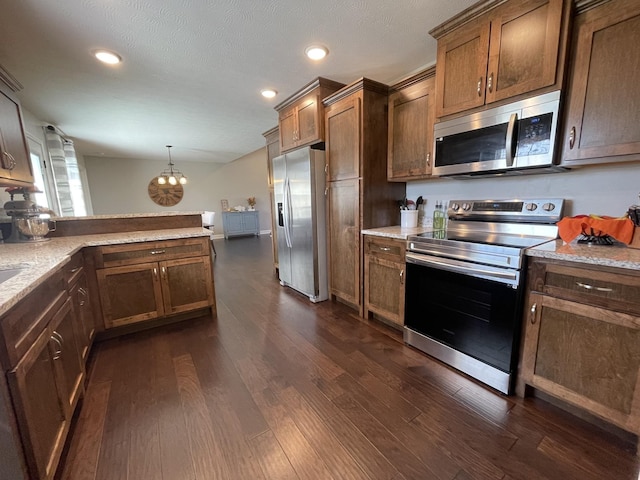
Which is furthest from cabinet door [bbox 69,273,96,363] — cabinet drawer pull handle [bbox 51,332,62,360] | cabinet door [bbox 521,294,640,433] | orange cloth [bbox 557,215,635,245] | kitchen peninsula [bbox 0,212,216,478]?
orange cloth [bbox 557,215,635,245]

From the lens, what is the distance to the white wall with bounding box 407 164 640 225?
5.14ft

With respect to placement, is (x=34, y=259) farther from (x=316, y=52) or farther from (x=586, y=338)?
(x=586, y=338)

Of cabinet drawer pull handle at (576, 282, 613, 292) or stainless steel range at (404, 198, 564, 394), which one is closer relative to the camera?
cabinet drawer pull handle at (576, 282, 613, 292)

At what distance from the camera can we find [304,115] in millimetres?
2994

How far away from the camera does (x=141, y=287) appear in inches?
93.0

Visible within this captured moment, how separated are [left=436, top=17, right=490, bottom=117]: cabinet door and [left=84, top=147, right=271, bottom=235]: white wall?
245 inches

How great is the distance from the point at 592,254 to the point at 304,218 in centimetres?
230

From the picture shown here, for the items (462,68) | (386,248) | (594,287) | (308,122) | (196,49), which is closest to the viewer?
(594,287)

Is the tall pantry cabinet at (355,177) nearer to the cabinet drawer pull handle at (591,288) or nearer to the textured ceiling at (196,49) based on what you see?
the textured ceiling at (196,49)

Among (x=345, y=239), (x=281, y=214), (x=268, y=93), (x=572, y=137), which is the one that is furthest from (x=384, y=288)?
(x=268, y=93)

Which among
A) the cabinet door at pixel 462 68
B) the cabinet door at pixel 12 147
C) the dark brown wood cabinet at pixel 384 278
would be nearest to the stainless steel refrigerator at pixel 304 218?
the dark brown wood cabinet at pixel 384 278

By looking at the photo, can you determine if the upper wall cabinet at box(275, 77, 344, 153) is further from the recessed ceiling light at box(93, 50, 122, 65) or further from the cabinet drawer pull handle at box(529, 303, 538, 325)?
the cabinet drawer pull handle at box(529, 303, 538, 325)

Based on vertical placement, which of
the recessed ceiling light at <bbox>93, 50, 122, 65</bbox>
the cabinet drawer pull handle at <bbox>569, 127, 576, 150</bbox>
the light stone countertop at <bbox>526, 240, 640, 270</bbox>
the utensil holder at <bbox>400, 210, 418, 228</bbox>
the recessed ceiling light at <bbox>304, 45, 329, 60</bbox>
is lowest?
the light stone countertop at <bbox>526, 240, 640, 270</bbox>

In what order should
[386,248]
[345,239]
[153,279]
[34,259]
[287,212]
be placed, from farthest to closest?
1. [287,212]
2. [345,239]
3. [153,279]
4. [386,248]
5. [34,259]
